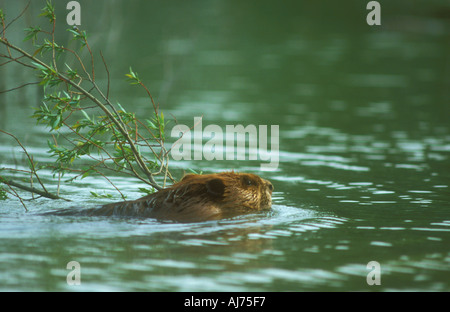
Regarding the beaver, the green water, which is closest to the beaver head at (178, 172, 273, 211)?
the beaver

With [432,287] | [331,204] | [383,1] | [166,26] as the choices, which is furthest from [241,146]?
[383,1]

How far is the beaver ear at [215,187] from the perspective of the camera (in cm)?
656

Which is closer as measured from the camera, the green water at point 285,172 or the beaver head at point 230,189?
the green water at point 285,172

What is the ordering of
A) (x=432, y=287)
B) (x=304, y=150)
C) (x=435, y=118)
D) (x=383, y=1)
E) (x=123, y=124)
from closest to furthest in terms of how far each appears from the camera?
(x=432, y=287)
(x=123, y=124)
(x=304, y=150)
(x=435, y=118)
(x=383, y=1)

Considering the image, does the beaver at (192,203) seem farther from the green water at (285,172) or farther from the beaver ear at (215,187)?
the green water at (285,172)

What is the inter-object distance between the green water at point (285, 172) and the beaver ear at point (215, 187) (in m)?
0.27

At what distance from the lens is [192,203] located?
21.6ft

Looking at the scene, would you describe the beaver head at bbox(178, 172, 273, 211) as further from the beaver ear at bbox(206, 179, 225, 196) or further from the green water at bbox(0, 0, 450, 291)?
the green water at bbox(0, 0, 450, 291)

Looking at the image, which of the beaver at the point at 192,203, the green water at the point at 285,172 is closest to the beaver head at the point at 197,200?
the beaver at the point at 192,203

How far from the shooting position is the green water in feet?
17.2

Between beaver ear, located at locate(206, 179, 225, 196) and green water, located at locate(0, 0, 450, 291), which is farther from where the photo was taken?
beaver ear, located at locate(206, 179, 225, 196)
